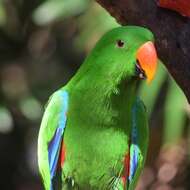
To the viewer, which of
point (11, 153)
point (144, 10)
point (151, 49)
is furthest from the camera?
point (11, 153)

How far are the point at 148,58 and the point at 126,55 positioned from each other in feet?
0.27

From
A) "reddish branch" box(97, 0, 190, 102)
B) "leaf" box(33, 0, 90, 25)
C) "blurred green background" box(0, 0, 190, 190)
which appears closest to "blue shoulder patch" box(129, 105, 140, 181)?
"reddish branch" box(97, 0, 190, 102)

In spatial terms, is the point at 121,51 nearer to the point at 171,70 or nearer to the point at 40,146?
the point at 171,70

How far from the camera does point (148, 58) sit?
1.46 metres

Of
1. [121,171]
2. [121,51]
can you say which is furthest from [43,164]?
[121,51]

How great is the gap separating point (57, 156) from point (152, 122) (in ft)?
6.13

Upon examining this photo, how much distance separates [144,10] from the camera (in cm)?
164

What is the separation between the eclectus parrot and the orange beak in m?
0.12

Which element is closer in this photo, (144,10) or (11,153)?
(144,10)

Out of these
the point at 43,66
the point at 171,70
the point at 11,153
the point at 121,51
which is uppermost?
the point at 121,51

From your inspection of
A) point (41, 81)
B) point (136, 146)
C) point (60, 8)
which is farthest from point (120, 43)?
point (41, 81)

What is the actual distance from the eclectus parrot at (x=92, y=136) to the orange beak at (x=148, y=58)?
4.8 inches

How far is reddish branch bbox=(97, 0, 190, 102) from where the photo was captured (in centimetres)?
164

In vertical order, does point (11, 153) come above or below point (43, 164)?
below
